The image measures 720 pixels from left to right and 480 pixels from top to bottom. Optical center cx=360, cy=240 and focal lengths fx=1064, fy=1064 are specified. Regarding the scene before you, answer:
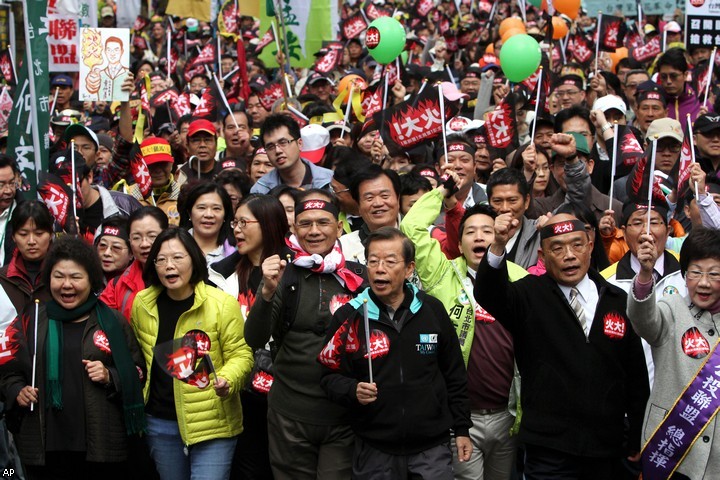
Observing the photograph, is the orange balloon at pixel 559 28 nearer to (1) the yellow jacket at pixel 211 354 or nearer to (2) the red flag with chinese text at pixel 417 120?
(2) the red flag with chinese text at pixel 417 120

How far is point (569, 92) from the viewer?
34.0 feet

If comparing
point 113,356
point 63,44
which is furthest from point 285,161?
point 63,44

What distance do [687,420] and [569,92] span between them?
5.93 meters

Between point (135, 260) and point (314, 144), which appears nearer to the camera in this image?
point (135, 260)

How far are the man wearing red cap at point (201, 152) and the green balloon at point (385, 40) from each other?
1682 millimetres

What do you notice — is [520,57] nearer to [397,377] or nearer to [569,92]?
[569,92]

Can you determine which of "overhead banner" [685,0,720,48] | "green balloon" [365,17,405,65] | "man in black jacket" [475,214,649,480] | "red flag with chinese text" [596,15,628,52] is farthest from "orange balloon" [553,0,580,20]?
"man in black jacket" [475,214,649,480]

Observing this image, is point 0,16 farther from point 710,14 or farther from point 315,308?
point 315,308

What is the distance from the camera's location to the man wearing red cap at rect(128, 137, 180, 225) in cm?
859

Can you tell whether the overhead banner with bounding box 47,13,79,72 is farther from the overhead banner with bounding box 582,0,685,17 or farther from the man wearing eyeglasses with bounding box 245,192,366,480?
the overhead banner with bounding box 582,0,685,17

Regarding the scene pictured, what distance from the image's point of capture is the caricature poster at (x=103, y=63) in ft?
34.0

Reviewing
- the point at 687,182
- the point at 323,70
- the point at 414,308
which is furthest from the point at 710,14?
the point at 414,308

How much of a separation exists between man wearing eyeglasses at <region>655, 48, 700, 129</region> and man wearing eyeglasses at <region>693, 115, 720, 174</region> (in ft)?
8.17

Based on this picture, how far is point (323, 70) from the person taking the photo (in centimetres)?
1403
